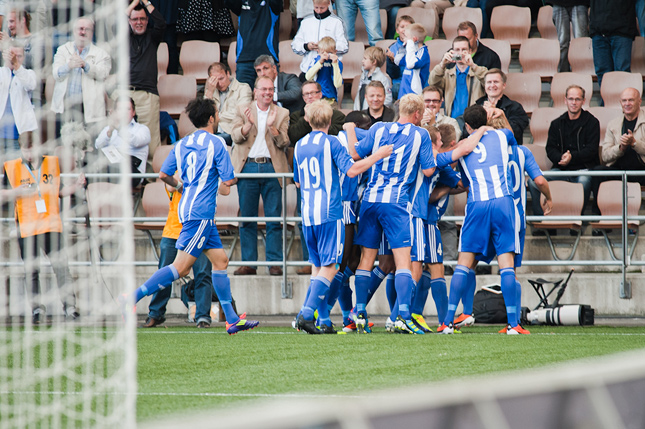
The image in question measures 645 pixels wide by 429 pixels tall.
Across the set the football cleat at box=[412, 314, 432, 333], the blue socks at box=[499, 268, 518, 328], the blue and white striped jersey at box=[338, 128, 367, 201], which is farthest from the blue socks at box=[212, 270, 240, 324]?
the blue socks at box=[499, 268, 518, 328]

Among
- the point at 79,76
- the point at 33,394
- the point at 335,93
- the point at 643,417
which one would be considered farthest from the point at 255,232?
the point at 643,417

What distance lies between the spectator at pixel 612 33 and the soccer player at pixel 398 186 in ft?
15.8

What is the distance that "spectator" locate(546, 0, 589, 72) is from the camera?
1227cm

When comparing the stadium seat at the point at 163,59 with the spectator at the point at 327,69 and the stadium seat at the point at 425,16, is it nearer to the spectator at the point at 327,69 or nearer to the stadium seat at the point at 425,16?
the spectator at the point at 327,69

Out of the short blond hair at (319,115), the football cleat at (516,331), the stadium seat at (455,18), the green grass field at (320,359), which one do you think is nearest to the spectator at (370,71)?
the stadium seat at (455,18)

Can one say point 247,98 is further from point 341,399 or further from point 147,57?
point 341,399

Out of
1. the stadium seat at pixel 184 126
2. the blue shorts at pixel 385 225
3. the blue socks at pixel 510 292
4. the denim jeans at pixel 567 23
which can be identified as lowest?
the blue socks at pixel 510 292

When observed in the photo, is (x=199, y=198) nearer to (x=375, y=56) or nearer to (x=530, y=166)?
(x=530, y=166)

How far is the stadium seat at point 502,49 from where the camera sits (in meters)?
12.2

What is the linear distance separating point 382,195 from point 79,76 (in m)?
2.96

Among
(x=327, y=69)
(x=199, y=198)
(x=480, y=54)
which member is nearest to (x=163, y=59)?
(x=327, y=69)

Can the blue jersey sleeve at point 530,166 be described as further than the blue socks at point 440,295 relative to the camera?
No

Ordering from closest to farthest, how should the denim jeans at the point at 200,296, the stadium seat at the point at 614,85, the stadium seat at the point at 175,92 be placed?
the denim jeans at the point at 200,296, the stadium seat at the point at 614,85, the stadium seat at the point at 175,92

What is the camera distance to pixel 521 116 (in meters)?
10.4
